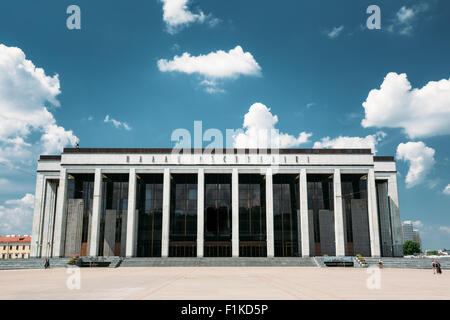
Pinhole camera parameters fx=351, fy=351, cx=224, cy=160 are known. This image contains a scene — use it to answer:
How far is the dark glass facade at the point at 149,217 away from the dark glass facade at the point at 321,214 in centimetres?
2444

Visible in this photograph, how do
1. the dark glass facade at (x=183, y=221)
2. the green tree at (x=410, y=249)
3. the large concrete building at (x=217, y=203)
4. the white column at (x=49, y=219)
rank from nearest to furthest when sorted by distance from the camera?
the large concrete building at (x=217, y=203) → the dark glass facade at (x=183, y=221) → the white column at (x=49, y=219) → the green tree at (x=410, y=249)

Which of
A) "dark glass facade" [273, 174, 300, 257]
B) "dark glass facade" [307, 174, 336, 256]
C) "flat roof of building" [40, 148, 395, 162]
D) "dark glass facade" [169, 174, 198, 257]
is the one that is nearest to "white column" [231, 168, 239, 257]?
"flat roof of building" [40, 148, 395, 162]

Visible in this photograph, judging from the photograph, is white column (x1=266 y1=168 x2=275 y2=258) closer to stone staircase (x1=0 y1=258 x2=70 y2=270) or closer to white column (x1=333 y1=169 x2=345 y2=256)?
white column (x1=333 y1=169 x2=345 y2=256)

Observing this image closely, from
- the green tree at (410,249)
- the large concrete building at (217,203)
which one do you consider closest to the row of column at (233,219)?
the large concrete building at (217,203)

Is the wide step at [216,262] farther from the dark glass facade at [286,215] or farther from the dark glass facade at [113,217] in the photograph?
the dark glass facade at [113,217]

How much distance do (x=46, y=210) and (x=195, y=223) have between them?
26162 millimetres

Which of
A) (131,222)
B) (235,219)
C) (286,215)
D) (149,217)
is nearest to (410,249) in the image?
(286,215)

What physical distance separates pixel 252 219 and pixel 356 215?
16.9m

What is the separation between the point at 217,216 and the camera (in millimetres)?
56250

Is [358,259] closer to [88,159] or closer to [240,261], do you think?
[240,261]

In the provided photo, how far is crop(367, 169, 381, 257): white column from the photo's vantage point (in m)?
51.2

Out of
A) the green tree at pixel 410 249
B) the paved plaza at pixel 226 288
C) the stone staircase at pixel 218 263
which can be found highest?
the paved plaza at pixel 226 288

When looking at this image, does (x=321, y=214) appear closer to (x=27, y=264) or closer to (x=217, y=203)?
(x=217, y=203)

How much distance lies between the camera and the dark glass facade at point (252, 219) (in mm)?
55969
